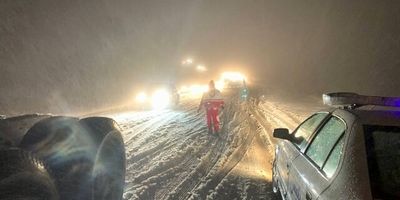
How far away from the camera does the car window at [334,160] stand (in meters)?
3.84

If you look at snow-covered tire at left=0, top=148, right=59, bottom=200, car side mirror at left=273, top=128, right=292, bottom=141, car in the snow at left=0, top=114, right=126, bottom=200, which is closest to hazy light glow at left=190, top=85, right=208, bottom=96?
car side mirror at left=273, top=128, right=292, bottom=141

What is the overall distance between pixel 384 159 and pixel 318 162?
868 mm

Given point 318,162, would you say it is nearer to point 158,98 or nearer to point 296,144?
point 296,144

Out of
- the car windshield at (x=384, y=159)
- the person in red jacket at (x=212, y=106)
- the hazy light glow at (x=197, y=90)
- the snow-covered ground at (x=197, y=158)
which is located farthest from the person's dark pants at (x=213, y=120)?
the hazy light glow at (x=197, y=90)

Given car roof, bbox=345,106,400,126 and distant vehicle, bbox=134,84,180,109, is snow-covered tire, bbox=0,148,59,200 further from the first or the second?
distant vehicle, bbox=134,84,180,109

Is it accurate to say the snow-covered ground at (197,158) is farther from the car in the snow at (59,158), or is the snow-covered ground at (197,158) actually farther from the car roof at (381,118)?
the car roof at (381,118)

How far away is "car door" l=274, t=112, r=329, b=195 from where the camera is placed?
5.56m

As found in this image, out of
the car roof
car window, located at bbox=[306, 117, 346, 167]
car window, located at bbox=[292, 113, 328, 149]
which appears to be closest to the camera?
the car roof

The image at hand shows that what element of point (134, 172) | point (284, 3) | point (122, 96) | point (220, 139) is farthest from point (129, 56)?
point (284, 3)

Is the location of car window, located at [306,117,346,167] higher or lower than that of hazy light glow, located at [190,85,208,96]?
higher

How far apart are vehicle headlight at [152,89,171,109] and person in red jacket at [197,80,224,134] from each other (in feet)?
34.4

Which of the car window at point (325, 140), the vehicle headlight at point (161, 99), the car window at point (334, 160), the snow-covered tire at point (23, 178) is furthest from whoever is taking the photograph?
the vehicle headlight at point (161, 99)

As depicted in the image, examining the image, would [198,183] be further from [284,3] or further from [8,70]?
[284,3]

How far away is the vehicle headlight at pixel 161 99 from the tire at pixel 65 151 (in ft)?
66.5
